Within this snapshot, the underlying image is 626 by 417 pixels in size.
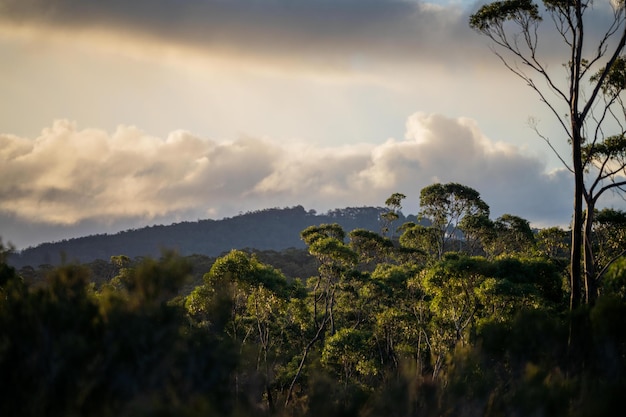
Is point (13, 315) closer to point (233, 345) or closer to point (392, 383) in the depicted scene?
point (233, 345)

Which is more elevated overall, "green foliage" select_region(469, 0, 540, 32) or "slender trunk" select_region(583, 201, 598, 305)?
"green foliage" select_region(469, 0, 540, 32)

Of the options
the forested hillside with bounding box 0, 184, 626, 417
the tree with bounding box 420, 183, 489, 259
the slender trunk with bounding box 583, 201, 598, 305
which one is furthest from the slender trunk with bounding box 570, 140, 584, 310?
the tree with bounding box 420, 183, 489, 259

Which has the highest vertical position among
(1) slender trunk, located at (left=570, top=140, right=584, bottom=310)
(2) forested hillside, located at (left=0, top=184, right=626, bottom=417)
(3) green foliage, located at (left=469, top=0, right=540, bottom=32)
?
(3) green foliage, located at (left=469, top=0, right=540, bottom=32)

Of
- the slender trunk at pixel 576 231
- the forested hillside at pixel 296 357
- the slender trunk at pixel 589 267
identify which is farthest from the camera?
the slender trunk at pixel 589 267

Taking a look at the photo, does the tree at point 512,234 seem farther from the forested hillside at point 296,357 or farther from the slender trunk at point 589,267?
the slender trunk at point 589,267

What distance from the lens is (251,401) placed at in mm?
11094

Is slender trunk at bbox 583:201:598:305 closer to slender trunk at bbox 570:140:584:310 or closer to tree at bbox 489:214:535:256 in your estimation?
slender trunk at bbox 570:140:584:310

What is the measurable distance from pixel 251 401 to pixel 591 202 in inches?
585

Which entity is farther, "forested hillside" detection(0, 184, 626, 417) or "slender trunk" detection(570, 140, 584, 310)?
"slender trunk" detection(570, 140, 584, 310)

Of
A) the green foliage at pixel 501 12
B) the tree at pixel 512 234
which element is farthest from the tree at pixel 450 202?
the green foliage at pixel 501 12

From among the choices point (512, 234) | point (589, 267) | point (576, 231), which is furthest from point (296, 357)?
point (512, 234)

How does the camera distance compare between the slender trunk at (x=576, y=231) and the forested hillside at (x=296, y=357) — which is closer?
the forested hillside at (x=296, y=357)

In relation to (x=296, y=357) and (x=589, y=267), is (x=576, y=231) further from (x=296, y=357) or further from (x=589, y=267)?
(x=296, y=357)

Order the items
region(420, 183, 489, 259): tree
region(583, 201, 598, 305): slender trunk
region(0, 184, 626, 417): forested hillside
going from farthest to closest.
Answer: region(420, 183, 489, 259): tree < region(583, 201, 598, 305): slender trunk < region(0, 184, 626, 417): forested hillside
